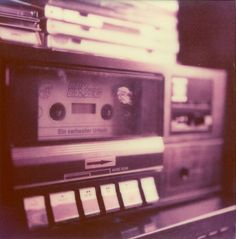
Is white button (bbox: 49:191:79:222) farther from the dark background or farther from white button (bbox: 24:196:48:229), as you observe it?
the dark background

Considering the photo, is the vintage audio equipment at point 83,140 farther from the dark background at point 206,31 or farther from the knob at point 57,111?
the dark background at point 206,31

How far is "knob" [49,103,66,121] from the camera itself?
0.81 m

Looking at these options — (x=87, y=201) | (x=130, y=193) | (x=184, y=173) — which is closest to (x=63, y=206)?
(x=87, y=201)

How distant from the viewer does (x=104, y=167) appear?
0.85m

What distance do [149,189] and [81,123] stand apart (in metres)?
0.24

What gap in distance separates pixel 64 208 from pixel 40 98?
0.23 metres

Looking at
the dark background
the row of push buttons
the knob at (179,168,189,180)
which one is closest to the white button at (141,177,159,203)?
the row of push buttons

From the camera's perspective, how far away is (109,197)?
0.84 m

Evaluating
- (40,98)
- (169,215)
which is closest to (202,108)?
(169,215)

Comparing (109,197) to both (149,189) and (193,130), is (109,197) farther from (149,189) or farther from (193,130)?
Result: (193,130)

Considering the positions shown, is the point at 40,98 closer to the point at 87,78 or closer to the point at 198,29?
the point at 87,78

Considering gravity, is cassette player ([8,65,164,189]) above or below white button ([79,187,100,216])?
above

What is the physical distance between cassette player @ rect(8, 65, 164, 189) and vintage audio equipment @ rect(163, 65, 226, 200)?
0.05 meters

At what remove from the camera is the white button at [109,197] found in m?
0.83
